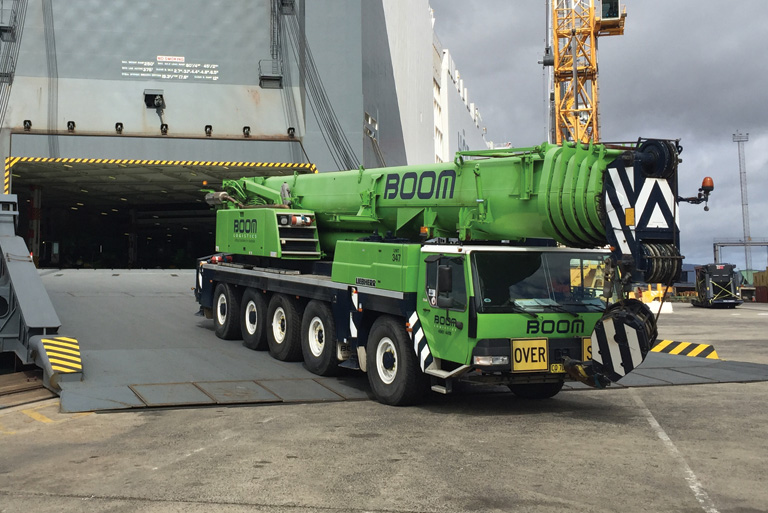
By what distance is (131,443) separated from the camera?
8.56 m

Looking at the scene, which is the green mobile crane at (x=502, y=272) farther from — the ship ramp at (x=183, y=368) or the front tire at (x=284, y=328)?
the ship ramp at (x=183, y=368)

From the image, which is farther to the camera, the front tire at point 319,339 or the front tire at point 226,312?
the front tire at point 226,312

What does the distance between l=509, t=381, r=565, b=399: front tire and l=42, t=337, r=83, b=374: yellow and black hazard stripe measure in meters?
6.54

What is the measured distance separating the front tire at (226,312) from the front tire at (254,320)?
24cm

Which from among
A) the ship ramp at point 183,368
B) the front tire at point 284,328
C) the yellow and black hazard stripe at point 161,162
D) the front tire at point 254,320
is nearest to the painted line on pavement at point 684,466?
the ship ramp at point 183,368

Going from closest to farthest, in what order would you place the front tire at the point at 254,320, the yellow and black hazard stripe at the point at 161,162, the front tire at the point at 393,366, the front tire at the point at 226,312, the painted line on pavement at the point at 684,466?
the painted line on pavement at the point at 684,466, the front tire at the point at 393,366, the front tire at the point at 254,320, the front tire at the point at 226,312, the yellow and black hazard stripe at the point at 161,162

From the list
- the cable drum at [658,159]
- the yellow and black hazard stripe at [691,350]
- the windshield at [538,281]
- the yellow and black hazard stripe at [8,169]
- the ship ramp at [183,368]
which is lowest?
the yellow and black hazard stripe at [691,350]

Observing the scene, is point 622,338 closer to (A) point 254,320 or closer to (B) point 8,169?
(A) point 254,320

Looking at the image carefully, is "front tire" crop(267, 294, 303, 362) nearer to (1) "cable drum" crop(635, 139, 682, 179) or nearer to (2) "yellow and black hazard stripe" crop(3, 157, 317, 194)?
(1) "cable drum" crop(635, 139, 682, 179)

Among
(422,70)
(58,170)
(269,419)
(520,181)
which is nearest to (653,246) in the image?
(520,181)

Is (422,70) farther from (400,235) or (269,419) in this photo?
(269,419)

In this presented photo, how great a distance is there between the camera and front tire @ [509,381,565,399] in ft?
37.4

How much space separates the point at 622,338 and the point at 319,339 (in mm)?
5429

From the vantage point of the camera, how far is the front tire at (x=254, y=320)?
1508 centimetres
